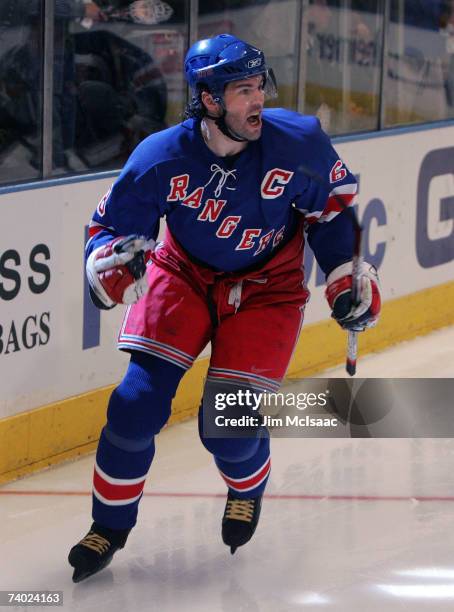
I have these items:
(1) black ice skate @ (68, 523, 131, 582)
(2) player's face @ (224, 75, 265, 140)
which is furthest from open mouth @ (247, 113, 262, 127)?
(1) black ice skate @ (68, 523, 131, 582)

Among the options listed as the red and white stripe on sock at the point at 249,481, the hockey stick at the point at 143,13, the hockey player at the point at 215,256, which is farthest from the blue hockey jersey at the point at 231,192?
the hockey stick at the point at 143,13

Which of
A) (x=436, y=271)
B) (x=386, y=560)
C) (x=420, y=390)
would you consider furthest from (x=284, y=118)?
(x=436, y=271)

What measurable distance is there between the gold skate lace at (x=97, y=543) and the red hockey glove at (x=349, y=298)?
2.50 feet

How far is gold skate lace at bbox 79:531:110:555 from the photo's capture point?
3.34m

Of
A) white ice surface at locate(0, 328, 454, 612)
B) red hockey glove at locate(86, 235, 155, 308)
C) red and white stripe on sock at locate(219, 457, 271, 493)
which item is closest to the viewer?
red hockey glove at locate(86, 235, 155, 308)

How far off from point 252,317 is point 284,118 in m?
0.47

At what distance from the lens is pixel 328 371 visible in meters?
5.38

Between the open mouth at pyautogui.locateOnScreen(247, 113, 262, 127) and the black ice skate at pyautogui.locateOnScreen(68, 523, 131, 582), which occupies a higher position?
the open mouth at pyautogui.locateOnScreen(247, 113, 262, 127)

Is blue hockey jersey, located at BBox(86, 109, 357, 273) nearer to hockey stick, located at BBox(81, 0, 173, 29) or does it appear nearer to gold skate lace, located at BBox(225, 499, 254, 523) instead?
A: gold skate lace, located at BBox(225, 499, 254, 523)

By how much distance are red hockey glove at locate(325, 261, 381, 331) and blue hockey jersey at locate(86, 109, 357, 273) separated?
0.05m

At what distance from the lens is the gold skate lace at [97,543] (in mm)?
3342

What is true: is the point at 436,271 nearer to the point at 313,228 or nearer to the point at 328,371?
the point at 328,371

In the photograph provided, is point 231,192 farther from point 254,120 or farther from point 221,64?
point 221,64

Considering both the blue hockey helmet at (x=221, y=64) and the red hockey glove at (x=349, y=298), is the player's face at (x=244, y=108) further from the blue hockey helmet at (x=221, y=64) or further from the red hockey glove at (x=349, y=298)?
the red hockey glove at (x=349, y=298)
